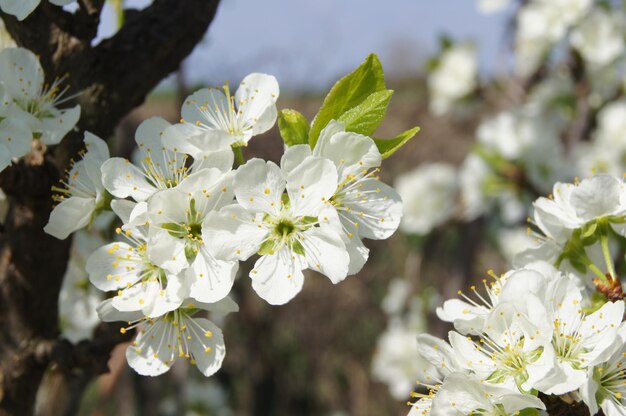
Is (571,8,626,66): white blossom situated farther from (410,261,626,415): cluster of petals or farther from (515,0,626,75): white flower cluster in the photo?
(410,261,626,415): cluster of petals

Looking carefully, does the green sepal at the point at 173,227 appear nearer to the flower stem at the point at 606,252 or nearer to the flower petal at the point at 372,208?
the flower petal at the point at 372,208

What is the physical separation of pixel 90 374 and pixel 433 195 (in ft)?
6.69

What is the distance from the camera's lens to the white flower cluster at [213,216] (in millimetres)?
911

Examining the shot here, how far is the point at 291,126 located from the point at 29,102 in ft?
1.36

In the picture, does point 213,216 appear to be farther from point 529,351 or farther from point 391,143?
point 529,351

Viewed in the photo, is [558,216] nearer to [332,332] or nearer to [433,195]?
[433,195]

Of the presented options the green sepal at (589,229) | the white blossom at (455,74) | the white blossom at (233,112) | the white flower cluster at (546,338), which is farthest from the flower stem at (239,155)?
the white blossom at (455,74)

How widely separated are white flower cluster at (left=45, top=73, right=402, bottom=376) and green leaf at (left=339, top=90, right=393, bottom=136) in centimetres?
3

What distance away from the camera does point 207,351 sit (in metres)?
1.00

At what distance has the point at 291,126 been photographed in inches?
37.4

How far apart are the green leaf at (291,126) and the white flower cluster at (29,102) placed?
33 centimetres

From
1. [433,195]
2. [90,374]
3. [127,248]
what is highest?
[127,248]

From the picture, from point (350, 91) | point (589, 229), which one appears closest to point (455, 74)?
point (589, 229)

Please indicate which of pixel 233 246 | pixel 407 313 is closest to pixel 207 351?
pixel 233 246
